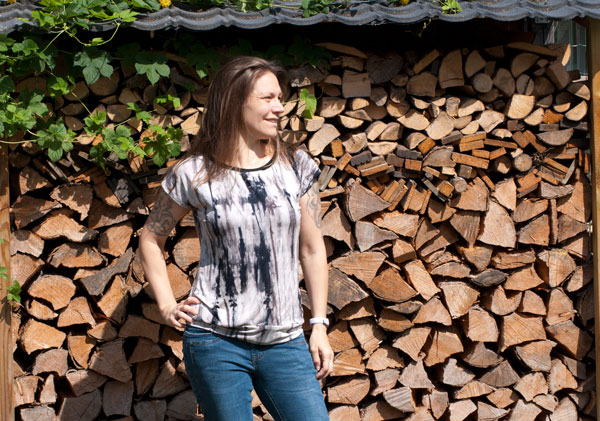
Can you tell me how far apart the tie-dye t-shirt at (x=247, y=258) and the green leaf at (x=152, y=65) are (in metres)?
1.11

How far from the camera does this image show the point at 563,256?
12.5ft

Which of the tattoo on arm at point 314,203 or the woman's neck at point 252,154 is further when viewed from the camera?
the tattoo on arm at point 314,203

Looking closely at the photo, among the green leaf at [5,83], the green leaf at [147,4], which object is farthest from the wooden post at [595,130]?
the green leaf at [5,83]

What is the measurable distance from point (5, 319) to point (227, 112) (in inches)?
69.0

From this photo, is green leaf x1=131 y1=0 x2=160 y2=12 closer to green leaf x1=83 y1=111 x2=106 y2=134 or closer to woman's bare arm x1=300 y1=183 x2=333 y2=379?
green leaf x1=83 y1=111 x2=106 y2=134

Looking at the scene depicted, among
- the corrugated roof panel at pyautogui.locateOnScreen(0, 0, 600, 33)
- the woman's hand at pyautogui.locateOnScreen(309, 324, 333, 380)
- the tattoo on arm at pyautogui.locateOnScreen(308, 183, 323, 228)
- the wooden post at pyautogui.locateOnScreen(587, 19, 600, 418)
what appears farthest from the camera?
the wooden post at pyautogui.locateOnScreen(587, 19, 600, 418)

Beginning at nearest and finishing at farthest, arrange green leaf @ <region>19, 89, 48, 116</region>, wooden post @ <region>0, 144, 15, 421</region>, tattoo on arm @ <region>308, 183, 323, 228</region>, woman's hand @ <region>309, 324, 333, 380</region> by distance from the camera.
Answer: woman's hand @ <region>309, 324, 333, 380</region>, tattoo on arm @ <region>308, 183, 323, 228</region>, green leaf @ <region>19, 89, 48, 116</region>, wooden post @ <region>0, 144, 15, 421</region>

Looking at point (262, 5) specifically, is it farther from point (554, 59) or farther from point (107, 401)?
point (107, 401)

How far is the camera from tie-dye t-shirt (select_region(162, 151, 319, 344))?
2.32 m

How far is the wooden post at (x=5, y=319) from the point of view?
3.50 meters

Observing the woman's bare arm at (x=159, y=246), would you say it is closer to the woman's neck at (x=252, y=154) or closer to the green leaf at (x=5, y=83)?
the woman's neck at (x=252, y=154)

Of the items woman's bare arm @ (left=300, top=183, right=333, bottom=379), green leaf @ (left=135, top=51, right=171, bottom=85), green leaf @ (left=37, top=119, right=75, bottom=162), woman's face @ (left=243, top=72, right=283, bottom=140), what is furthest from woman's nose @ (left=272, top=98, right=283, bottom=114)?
green leaf @ (left=37, top=119, right=75, bottom=162)

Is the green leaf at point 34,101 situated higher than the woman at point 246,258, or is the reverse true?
the green leaf at point 34,101

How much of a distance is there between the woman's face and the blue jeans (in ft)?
2.18
